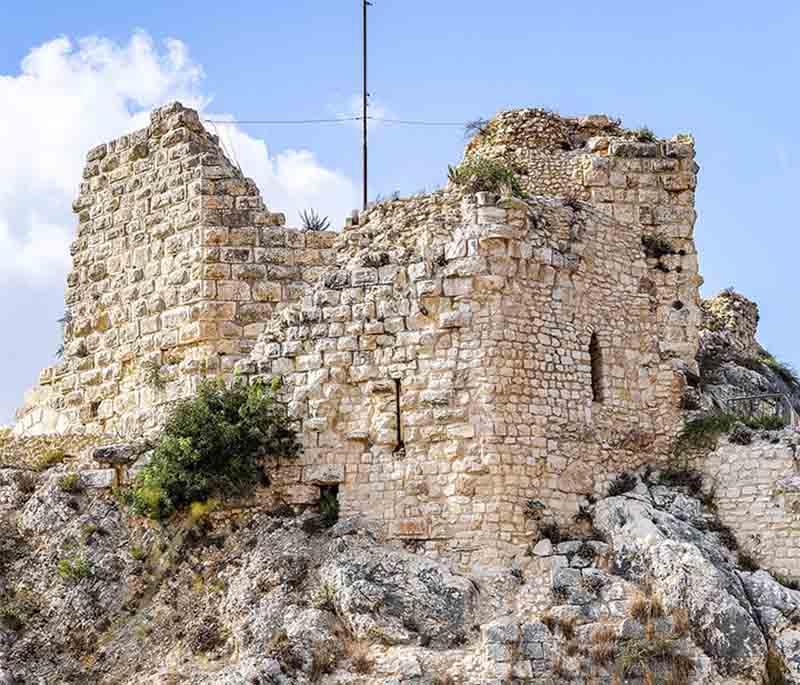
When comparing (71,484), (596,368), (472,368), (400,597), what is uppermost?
(596,368)

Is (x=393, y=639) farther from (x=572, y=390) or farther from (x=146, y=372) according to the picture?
(x=146, y=372)

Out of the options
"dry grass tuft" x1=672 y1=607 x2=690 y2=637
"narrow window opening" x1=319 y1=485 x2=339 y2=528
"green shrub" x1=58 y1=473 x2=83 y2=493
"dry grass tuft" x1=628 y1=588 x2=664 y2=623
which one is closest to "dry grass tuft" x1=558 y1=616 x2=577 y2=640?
"dry grass tuft" x1=628 y1=588 x2=664 y2=623

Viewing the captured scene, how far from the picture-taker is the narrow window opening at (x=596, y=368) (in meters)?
19.5

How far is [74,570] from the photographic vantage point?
1886cm

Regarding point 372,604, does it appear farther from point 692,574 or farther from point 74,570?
point 74,570

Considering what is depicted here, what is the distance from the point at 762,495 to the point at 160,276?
334 inches

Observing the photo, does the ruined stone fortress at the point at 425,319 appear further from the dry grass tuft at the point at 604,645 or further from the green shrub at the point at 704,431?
the dry grass tuft at the point at 604,645

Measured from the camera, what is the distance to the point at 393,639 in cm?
1698

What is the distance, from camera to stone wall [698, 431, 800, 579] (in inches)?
735

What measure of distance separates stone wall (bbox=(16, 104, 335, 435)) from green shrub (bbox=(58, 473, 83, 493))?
1196mm

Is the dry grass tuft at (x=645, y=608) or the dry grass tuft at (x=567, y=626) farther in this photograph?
the dry grass tuft at (x=645, y=608)

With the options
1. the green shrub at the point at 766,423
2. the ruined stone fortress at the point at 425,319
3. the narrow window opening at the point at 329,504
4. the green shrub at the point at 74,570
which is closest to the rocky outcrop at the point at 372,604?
the green shrub at the point at 74,570

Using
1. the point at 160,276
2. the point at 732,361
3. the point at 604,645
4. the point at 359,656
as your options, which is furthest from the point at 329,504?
the point at 732,361

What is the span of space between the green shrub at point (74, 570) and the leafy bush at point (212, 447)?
0.93m
